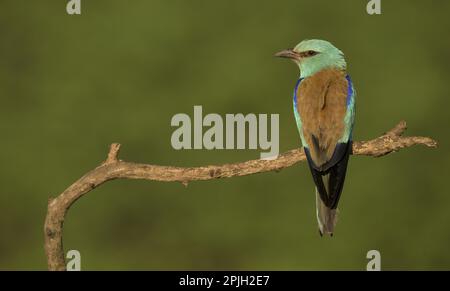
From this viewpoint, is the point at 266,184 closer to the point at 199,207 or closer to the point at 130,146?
the point at 199,207

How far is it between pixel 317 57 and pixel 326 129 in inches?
24.3

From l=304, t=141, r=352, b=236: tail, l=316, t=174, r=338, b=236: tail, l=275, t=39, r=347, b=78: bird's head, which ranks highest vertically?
l=275, t=39, r=347, b=78: bird's head

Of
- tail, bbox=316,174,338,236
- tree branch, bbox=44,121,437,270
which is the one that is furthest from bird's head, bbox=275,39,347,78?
tree branch, bbox=44,121,437,270

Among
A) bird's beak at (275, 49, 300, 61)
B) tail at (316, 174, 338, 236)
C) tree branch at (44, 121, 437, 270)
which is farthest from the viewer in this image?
bird's beak at (275, 49, 300, 61)

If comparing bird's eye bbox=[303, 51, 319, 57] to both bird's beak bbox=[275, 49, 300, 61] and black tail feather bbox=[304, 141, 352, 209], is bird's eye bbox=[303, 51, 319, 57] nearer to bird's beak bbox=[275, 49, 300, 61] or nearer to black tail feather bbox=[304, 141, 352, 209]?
bird's beak bbox=[275, 49, 300, 61]

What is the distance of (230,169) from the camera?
18.3 ft

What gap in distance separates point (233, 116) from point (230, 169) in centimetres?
456

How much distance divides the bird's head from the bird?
6 centimetres

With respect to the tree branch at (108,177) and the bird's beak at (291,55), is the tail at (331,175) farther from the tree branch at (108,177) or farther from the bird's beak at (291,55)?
the bird's beak at (291,55)

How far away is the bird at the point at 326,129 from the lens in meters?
5.82

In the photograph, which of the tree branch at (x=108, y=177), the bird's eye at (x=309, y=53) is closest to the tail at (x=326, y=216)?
the tree branch at (x=108, y=177)

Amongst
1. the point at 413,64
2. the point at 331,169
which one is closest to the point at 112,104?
the point at 413,64

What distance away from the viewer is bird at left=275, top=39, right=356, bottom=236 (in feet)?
19.1

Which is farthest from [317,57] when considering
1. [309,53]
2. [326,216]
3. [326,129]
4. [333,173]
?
[326,216]
